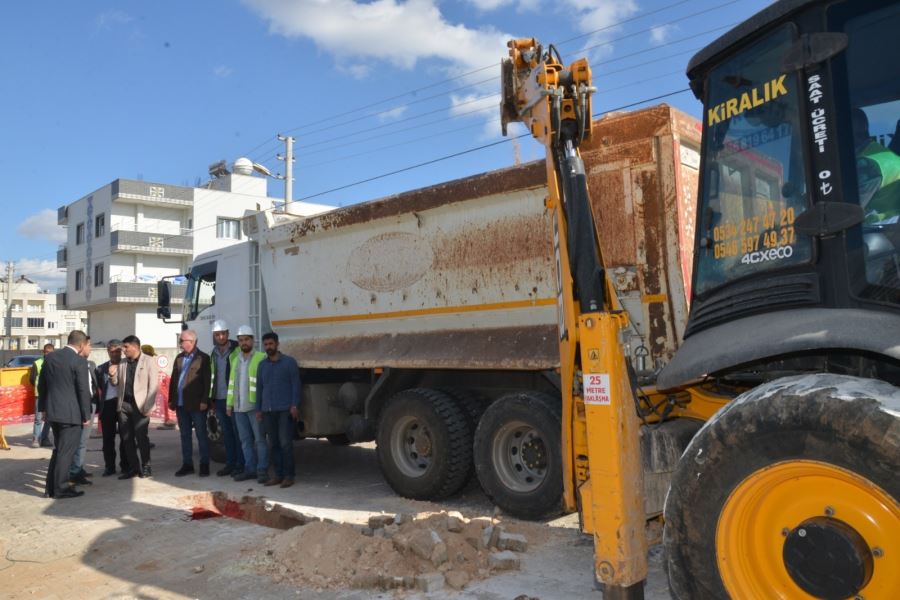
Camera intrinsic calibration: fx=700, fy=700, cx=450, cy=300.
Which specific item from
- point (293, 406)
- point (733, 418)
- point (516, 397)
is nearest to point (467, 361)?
point (516, 397)

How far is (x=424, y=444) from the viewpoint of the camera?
6.75 meters

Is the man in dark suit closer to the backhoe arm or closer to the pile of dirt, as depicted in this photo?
the pile of dirt

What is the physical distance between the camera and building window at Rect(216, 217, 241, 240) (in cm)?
4312

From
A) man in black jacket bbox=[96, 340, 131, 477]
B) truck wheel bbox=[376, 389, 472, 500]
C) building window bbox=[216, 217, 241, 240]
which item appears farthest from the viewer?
building window bbox=[216, 217, 241, 240]

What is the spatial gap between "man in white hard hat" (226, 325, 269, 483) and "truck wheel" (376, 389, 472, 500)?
165 centimetres

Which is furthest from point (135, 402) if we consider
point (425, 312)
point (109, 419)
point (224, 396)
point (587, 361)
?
point (587, 361)

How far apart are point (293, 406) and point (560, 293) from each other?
15.9ft

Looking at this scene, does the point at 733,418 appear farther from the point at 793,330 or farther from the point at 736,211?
the point at 736,211

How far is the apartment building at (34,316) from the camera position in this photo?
77188 mm

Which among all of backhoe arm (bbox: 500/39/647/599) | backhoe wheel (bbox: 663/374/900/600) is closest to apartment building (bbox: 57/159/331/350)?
backhoe arm (bbox: 500/39/647/599)

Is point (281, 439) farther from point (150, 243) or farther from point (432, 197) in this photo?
point (150, 243)

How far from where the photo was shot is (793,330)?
2484 millimetres

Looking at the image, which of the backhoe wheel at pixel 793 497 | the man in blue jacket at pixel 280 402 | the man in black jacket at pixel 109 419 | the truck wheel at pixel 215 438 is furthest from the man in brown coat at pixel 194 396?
the backhoe wheel at pixel 793 497

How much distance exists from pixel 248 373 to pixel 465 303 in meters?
2.98
